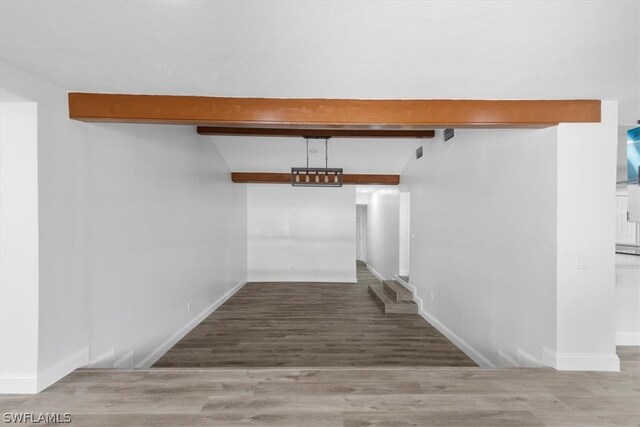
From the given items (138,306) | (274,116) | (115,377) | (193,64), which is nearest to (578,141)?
(274,116)

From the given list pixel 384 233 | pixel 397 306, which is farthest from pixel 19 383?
pixel 384 233

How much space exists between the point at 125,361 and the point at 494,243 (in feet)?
14.2

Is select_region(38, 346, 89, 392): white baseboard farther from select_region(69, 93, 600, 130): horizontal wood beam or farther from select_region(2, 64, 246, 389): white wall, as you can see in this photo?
select_region(69, 93, 600, 130): horizontal wood beam

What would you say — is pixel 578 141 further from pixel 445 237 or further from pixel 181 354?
pixel 181 354

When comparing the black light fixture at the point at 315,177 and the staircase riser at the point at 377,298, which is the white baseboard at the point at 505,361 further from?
the black light fixture at the point at 315,177

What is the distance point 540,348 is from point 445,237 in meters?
2.11

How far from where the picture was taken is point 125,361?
3217 mm

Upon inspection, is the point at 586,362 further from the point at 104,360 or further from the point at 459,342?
the point at 104,360

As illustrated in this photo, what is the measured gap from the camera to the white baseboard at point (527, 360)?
2840 mm

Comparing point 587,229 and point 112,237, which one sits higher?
A: point 587,229

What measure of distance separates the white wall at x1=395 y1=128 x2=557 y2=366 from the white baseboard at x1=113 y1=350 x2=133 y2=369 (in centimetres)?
407

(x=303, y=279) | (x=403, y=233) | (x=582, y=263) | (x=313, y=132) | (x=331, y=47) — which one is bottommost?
(x=303, y=279)

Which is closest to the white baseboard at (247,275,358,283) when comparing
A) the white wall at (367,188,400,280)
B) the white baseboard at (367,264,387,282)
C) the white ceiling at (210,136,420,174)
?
the white baseboard at (367,264,387,282)

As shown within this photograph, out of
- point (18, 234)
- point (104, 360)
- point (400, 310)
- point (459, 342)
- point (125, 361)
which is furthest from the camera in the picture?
point (400, 310)
